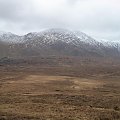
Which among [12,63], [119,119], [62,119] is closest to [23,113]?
[62,119]

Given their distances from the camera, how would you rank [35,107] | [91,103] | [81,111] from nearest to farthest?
[81,111] → [35,107] → [91,103]

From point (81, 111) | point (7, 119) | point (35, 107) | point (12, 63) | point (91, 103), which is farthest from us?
point (12, 63)

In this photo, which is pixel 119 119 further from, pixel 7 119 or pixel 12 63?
pixel 12 63

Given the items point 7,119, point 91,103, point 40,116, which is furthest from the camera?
point 91,103

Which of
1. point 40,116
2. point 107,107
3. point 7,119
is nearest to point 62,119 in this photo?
point 40,116

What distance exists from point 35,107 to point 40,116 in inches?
233

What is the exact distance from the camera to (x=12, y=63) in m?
165

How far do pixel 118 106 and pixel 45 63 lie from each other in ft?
451

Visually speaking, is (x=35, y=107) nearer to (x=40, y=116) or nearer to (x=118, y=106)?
(x=40, y=116)

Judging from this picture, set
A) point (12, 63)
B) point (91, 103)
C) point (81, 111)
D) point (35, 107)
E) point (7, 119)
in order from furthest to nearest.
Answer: point (12, 63) < point (91, 103) < point (35, 107) < point (81, 111) < point (7, 119)

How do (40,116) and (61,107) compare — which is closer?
(40,116)

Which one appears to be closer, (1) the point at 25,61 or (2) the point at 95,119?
(2) the point at 95,119

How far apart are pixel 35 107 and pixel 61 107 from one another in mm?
2807

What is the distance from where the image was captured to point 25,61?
566 feet
